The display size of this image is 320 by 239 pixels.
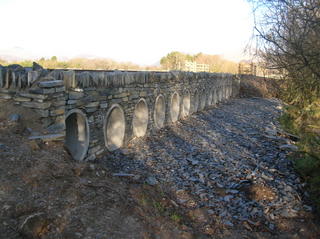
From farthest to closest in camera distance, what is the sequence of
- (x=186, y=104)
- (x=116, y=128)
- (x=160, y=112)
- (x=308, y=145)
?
(x=186, y=104)
(x=160, y=112)
(x=116, y=128)
(x=308, y=145)

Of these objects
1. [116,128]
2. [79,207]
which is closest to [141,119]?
[116,128]

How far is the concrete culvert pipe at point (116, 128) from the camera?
6867mm

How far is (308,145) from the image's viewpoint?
5812mm

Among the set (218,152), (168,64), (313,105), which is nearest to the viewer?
(218,152)

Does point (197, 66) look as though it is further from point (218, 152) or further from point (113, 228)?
point (113, 228)

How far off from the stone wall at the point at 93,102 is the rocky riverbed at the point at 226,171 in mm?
582

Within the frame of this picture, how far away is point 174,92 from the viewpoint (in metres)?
10.6

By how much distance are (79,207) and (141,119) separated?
5.27 meters

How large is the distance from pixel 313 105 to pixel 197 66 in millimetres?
21109

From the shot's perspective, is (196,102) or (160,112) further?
(196,102)

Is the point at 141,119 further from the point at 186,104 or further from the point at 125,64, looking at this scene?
the point at 125,64

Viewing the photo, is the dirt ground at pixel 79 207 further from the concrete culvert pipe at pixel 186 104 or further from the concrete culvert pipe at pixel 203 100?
the concrete culvert pipe at pixel 203 100

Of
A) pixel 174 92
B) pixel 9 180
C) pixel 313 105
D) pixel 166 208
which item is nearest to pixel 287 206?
pixel 166 208

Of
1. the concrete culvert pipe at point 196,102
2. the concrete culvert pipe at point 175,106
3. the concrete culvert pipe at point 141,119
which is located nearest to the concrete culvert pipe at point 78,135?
the concrete culvert pipe at point 141,119
